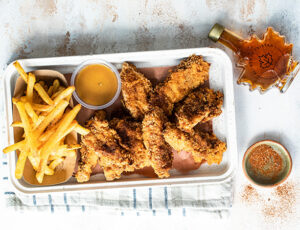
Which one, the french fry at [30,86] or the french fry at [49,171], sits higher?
the french fry at [30,86]

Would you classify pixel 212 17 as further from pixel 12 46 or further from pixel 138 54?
pixel 12 46

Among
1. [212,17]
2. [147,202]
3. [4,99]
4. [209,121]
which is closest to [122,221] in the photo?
[147,202]

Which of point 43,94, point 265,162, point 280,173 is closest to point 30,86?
point 43,94

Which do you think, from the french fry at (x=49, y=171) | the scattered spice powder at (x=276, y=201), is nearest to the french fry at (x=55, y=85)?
the french fry at (x=49, y=171)

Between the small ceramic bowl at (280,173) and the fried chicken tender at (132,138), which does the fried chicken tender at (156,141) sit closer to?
the fried chicken tender at (132,138)

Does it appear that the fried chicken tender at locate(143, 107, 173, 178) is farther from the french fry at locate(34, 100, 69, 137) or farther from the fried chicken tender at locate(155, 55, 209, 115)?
the french fry at locate(34, 100, 69, 137)

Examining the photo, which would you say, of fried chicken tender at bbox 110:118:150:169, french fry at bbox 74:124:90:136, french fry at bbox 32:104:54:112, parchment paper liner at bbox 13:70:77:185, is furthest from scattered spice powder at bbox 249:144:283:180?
french fry at bbox 32:104:54:112

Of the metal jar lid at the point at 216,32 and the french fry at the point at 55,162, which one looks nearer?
the french fry at the point at 55,162
